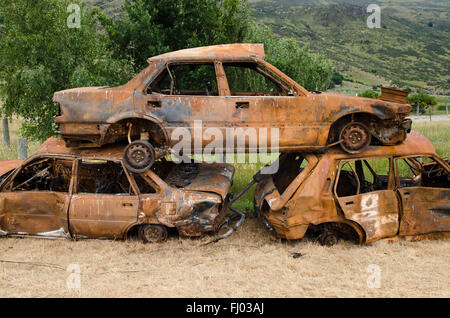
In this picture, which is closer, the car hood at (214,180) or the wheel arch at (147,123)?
the wheel arch at (147,123)

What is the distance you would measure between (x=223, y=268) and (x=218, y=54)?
300cm

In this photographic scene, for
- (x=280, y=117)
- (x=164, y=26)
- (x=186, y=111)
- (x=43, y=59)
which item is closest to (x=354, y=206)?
(x=280, y=117)

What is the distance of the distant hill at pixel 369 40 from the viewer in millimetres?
60250

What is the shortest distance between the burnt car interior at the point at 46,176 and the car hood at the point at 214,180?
7.15ft

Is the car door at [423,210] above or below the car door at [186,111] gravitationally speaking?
below

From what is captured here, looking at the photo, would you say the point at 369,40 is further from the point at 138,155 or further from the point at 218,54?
the point at 138,155

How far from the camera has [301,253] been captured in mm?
5418

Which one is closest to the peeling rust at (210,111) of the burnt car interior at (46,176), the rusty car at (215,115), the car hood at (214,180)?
the rusty car at (215,115)

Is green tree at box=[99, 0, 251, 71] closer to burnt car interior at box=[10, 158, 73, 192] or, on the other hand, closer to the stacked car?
burnt car interior at box=[10, 158, 73, 192]

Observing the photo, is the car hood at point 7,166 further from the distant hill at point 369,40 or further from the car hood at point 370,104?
the distant hill at point 369,40
